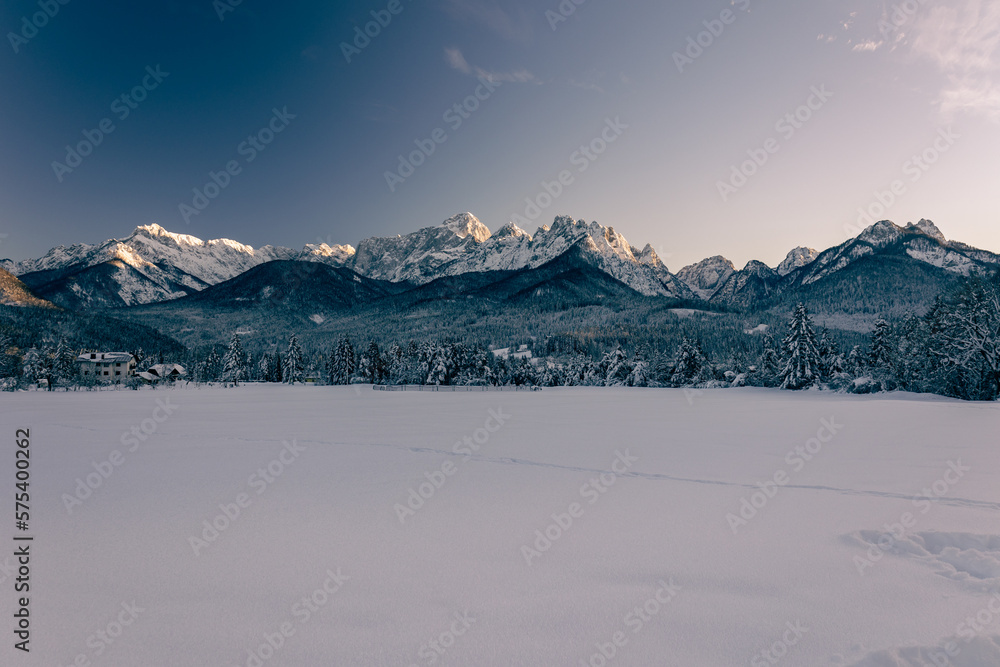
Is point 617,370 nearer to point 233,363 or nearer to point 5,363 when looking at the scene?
point 233,363

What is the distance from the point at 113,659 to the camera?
3.59 m

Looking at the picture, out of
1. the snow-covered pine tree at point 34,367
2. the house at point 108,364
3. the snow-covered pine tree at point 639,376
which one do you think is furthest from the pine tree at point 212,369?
the snow-covered pine tree at point 639,376

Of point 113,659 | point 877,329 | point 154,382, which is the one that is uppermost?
point 877,329

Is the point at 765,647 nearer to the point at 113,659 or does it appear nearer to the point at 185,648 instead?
the point at 185,648

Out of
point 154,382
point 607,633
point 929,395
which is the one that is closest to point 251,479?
point 607,633

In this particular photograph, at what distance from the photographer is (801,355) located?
47.8m

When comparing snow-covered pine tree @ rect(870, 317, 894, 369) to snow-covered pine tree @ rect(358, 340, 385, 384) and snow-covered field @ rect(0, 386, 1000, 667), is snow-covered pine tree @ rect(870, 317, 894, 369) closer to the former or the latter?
snow-covered field @ rect(0, 386, 1000, 667)

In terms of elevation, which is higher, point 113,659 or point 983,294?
point 983,294

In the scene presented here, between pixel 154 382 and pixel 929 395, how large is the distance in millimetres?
103299

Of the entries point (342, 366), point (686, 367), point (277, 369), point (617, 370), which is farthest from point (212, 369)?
point (686, 367)

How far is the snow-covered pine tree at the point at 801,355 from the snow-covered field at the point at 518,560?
4187cm

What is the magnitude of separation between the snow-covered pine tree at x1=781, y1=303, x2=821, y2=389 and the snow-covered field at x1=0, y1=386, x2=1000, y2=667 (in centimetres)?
4187

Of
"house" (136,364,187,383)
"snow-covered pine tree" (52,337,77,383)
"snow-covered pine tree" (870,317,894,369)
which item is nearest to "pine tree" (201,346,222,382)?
"house" (136,364,187,383)

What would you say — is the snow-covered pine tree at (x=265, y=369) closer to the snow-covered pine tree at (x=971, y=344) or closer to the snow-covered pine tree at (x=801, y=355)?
the snow-covered pine tree at (x=801, y=355)
